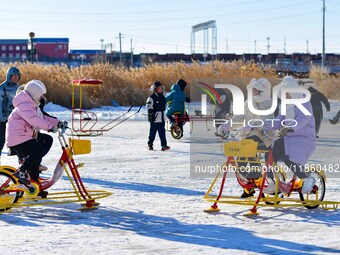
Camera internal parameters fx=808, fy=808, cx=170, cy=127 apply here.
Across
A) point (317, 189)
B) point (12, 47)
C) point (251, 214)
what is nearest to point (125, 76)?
point (317, 189)

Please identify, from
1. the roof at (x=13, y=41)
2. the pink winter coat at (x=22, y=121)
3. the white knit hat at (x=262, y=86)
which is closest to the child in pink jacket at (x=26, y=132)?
the pink winter coat at (x=22, y=121)

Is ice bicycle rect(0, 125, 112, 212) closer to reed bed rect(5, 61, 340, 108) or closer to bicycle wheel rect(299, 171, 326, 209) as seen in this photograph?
bicycle wheel rect(299, 171, 326, 209)

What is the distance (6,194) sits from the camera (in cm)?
868

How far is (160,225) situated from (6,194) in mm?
1851

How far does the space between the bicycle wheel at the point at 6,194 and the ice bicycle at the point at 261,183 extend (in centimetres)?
209

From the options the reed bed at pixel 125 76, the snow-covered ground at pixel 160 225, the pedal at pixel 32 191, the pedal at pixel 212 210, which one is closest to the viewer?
the snow-covered ground at pixel 160 225

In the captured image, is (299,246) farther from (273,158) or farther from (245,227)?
(273,158)

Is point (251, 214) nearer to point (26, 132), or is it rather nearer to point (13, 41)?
point (26, 132)

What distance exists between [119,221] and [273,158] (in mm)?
1786

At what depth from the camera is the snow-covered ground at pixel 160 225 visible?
269 inches

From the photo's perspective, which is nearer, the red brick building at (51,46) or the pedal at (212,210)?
the pedal at (212,210)

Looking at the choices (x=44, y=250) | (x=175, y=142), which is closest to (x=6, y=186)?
(x=44, y=250)

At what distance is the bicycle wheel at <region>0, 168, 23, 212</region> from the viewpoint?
8.63m

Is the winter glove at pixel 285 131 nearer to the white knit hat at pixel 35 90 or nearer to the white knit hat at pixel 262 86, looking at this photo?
the white knit hat at pixel 262 86
